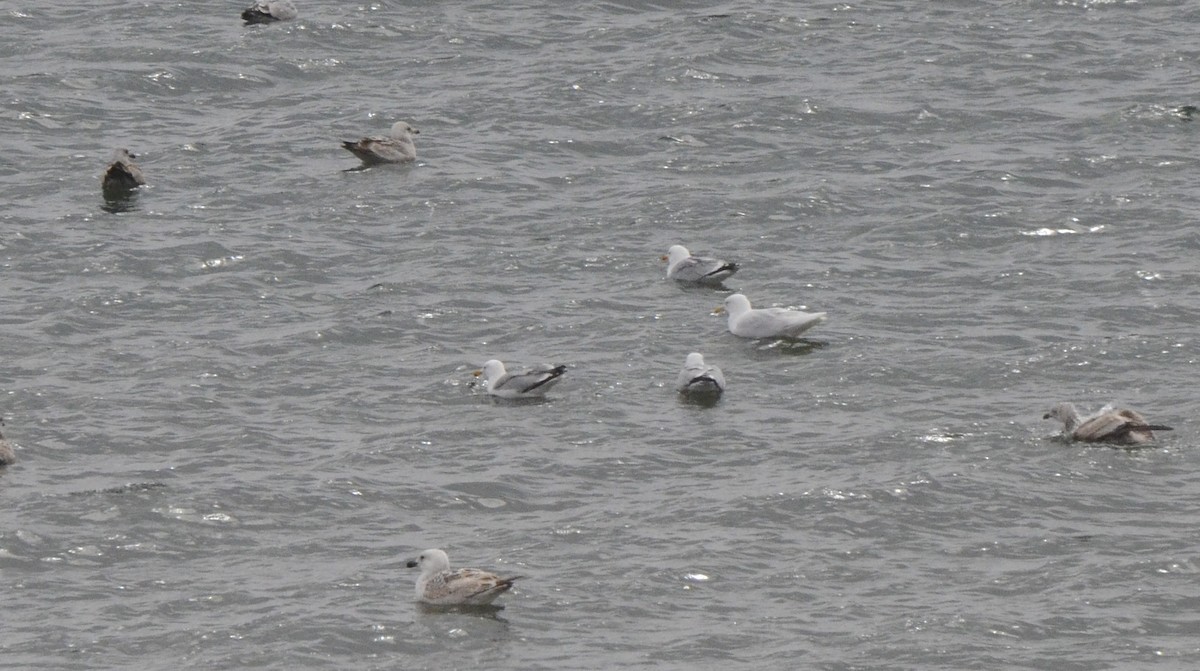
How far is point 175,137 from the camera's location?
87.9 ft

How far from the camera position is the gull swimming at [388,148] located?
83.8ft

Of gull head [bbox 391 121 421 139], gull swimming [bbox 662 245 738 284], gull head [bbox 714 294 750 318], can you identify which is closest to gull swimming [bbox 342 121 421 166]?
gull head [bbox 391 121 421 139]

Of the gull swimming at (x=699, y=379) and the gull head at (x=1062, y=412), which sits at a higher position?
the gull head at (x=1062, y=412)

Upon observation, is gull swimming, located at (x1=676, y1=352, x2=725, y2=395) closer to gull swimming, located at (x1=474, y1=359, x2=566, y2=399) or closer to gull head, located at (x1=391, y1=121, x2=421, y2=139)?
gull swimming, located at (x1=474, y1=359, x2=566, y2=399)

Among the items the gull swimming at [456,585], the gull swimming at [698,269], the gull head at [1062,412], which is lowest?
the gull swimming at [698,269]

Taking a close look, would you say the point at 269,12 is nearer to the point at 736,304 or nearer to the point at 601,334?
the point at 601,334

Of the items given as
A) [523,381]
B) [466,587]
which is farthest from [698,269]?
[466,587]

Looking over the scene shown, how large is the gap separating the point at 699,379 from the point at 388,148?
29.0ft

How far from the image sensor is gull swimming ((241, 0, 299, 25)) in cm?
3133

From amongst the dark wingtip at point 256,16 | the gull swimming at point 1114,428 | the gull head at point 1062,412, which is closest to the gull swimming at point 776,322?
the gull head at point 1062,412

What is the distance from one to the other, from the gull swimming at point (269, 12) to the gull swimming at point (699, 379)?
15.1 m

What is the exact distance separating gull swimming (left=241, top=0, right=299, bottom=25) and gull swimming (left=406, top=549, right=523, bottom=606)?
18.9 metres

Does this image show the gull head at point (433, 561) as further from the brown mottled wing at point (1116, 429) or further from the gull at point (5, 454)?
the brown mottled wing at point (1116, 429)

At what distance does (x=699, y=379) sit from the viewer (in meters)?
18.1
